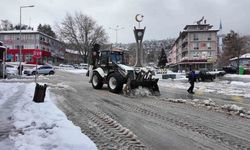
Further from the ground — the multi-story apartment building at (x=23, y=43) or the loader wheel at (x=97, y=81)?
the multi-story apartment building at (x=23, y=43)

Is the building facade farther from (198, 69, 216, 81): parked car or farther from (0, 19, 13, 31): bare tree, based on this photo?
(198, 69, 216, 81): parked car

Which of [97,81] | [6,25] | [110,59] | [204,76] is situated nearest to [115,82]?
[110,59]

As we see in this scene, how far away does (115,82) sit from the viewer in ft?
62.2

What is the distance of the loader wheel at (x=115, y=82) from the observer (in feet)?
60.5

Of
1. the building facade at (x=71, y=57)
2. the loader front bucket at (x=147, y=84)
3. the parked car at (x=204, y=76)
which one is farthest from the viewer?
the building facade at (x=71, y=57)

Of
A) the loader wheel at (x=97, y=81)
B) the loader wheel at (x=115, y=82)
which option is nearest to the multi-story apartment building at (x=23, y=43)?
the loader wheel at (x=97, y=81)

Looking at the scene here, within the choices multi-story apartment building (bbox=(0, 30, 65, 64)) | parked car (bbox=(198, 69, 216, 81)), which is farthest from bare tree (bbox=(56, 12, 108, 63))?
parked car (bbox=(198, 69, 216, 81))

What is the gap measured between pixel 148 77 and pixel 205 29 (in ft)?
274

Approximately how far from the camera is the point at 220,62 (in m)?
86.0

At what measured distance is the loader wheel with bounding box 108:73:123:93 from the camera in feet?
60.5

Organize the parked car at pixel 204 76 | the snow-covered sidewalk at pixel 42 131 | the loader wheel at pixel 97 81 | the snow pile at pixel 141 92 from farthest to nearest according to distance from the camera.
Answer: the parked car at pixel 204 76 → the loader wheel at pixel 97 81 → the snow pile at pixel 141 92 → the snow-covered sidewalk at pixel 42 131

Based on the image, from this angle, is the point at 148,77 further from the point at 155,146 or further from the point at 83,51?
the point at 83,51

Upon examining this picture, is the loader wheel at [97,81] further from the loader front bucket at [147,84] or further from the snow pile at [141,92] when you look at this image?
the snow pile at [141,92]

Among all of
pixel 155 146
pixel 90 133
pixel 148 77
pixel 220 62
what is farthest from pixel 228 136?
pixel 220 62
